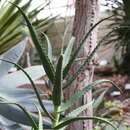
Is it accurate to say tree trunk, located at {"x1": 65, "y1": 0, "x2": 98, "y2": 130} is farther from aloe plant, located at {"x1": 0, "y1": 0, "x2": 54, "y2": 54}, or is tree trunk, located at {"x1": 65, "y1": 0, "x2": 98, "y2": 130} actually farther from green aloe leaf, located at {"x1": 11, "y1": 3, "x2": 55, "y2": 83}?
aloe plant, located at {"x1": 0, "y1": 0, "x2": 54, "y2": 54}

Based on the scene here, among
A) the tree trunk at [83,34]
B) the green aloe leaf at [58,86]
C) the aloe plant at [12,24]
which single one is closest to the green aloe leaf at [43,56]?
the green aloe leaf at [58,86]

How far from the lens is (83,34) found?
1.85 meters

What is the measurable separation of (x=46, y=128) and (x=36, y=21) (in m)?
2.37

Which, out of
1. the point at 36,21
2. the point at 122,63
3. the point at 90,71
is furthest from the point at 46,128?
the point at 122,63

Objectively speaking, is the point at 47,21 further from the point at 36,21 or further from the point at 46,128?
the point at 46,128

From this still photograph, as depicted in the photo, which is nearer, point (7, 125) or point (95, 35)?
point (95, 35)

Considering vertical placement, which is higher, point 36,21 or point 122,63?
point 36,21

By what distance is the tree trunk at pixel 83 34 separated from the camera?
1819mm

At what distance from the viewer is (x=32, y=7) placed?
416 cm

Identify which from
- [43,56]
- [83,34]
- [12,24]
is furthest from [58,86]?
[12,24]

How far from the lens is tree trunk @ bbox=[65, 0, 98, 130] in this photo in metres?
1.82

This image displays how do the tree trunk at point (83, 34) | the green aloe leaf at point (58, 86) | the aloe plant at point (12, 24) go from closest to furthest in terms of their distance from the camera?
the green aloe leaf at point (58, 86) → the tree trunk at point (83, 34) → the aloe plant at point (12, 24)

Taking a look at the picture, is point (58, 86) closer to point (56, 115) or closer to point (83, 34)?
point (56, 115)

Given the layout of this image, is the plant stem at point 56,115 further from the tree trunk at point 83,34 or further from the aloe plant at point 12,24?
the aloe plant at point 12,24
